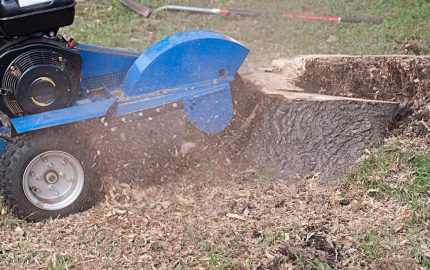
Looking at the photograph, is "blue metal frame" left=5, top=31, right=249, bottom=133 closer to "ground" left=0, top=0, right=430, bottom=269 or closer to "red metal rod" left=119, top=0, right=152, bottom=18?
"ground" left=0, top=0, right=430, bottom=269

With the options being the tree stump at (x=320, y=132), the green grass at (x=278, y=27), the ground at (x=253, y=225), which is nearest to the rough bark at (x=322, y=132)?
the tree stump at (x=320, y=132)

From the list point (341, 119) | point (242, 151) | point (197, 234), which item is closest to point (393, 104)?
point (341, 119)

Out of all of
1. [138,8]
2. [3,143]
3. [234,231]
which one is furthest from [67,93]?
[138,8]

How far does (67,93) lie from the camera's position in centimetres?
425

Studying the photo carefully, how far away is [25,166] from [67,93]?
23.2 inches

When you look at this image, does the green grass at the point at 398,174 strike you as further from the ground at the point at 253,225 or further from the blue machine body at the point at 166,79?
the blue machine body at the point at 166,79

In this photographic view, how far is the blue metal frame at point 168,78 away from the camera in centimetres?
429

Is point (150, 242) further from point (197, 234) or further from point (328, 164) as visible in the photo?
point (328, 164)

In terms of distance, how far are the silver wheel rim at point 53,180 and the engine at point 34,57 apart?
1.17 feet

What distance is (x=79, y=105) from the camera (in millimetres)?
4211

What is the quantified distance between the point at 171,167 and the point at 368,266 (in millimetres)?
1730

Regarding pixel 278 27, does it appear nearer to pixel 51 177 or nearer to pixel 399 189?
Result: pixel 399 189

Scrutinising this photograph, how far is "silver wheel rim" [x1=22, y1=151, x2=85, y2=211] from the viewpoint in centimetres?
413

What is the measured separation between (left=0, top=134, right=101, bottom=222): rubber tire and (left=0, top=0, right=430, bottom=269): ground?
80 millimetres
